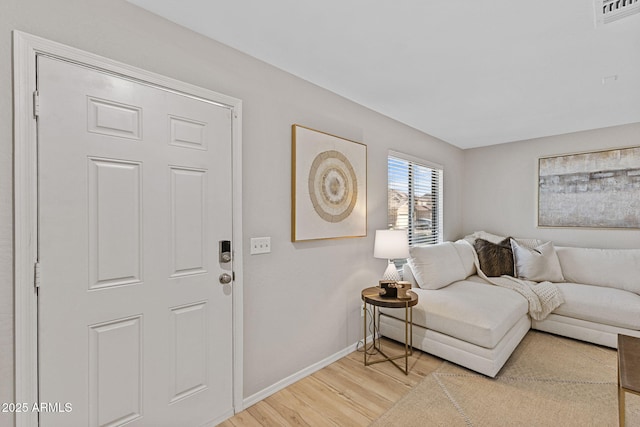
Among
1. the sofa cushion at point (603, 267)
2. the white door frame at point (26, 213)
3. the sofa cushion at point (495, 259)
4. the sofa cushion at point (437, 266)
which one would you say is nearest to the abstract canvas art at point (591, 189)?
the sofa cushion at point (603, 267)

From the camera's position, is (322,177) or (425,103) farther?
(425,103)

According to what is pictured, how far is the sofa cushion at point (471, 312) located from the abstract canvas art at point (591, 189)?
1.65m

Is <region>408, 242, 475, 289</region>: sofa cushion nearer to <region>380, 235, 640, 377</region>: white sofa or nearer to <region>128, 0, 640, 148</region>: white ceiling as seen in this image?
<region>380, 235, 640, 377</region>: white sofa

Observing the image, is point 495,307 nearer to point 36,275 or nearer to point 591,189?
point 591,189

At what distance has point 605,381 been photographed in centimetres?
227

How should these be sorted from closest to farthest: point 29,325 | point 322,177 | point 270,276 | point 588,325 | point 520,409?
1. point 29,325
2. point 520,409
3. point 270,276
4. point 322,177
5. point 588,325

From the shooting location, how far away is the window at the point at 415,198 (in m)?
3.37

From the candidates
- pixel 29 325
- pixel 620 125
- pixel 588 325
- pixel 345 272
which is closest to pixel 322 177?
pixel 345 272

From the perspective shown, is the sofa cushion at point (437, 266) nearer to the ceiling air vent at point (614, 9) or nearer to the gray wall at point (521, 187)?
the gray wall at point (521, 187)

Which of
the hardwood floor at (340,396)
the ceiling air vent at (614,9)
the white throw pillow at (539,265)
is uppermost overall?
the ceiling air vent at (614,9)

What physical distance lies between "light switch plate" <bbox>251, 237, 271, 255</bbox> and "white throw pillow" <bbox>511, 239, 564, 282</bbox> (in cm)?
307

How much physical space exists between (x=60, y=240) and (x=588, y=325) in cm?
416

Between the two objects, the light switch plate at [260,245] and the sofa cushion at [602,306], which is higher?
the light switch plate at [260,245]

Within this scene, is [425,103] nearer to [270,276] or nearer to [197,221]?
[270,276]
